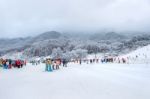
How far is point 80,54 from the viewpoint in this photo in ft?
512

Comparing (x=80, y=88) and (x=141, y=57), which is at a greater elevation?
(x=141, y=57)

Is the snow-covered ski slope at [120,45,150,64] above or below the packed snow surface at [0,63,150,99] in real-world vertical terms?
above

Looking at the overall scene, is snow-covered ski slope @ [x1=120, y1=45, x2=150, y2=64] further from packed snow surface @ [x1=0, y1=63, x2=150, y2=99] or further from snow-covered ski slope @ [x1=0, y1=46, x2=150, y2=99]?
packed snow surface @ [x1=0, y1=63, x2=150, y2=99]

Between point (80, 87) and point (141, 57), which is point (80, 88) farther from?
point (141, 57)

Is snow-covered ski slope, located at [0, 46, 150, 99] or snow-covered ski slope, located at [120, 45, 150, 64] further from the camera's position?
snow-covered ski slope, located at [120, 45, 150, 64]

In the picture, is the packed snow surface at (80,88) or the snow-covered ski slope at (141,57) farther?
the snow-covered ski slope at (141,57)

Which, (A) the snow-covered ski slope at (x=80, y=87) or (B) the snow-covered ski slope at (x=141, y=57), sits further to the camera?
(B) the snow-covered ski slope at (x=141, y=57)

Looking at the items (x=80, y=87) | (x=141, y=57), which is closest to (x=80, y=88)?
(x=80, y=87)

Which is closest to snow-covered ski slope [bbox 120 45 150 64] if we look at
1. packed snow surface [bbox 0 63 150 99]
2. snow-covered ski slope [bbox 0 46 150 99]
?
snow-covered ski slope [bbox 0 46 150 99]

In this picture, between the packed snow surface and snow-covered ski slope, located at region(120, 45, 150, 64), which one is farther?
snow-covered ski slope, located at region(120, 45, 150, 64)

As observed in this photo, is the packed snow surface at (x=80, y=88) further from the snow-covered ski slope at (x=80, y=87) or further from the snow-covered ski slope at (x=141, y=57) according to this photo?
the snow-covered ski slope at (x=141, y=57)

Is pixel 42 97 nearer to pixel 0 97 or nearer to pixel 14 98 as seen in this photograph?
pixel 14 98

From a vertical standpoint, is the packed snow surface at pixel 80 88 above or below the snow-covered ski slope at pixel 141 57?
below

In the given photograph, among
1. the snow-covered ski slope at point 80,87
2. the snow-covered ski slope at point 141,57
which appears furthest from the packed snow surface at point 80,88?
the snow-covered ski slope at point 141,57
